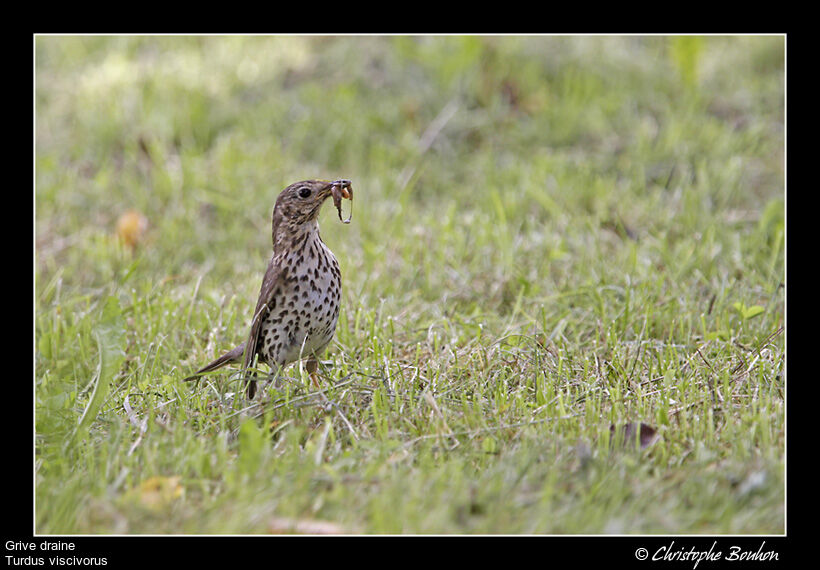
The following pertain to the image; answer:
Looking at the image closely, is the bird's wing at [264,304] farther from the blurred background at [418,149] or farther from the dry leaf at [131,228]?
the dry leaf at [131,228]

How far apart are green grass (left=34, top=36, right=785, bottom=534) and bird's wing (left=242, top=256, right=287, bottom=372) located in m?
0.16

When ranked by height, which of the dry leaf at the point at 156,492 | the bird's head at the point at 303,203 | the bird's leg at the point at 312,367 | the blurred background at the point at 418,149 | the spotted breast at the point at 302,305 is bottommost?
the dry leaf at the point at 156,492

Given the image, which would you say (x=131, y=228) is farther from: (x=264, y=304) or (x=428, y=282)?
(x=264, y=304)

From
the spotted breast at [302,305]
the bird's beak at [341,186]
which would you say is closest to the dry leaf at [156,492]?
the spotted breast at [302,305]

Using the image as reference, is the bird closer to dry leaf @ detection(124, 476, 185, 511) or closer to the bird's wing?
the bird's wing

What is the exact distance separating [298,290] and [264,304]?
17 centimetres

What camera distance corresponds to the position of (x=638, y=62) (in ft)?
28.2

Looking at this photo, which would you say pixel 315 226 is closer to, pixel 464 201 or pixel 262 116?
A: pixel 464 201

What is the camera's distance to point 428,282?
5.70 m

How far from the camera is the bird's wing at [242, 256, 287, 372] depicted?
4336 millimetres

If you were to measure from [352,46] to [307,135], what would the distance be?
4.63 ft

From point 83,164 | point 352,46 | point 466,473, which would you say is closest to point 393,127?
point 352,46

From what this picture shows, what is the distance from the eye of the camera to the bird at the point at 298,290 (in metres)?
4.29

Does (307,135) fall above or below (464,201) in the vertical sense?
above
